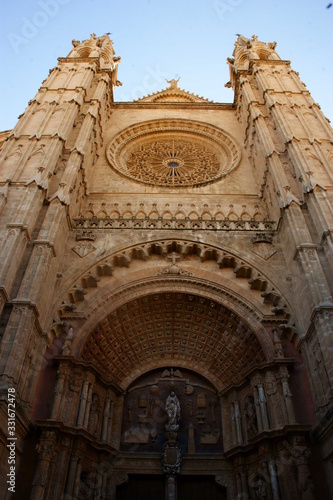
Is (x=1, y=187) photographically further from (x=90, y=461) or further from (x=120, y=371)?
(x=90, y=461)

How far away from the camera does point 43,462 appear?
803cm

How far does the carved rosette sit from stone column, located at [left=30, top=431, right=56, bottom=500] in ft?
32.2

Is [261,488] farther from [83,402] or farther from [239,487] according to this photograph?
[83,402]

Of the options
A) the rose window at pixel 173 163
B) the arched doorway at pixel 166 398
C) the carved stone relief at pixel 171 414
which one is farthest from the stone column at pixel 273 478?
the rose window at pixel 173 163

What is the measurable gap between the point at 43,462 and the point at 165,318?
191 inches

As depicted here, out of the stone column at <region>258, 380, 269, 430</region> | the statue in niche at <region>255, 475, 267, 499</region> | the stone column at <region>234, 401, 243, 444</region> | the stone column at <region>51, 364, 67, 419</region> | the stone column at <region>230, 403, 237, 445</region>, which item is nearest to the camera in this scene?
the statue in niche at <region>255, 475, 267, 499</region>

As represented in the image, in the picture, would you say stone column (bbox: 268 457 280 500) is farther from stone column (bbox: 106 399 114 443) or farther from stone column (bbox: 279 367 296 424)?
stone column (bbox: 106 399 114 443)

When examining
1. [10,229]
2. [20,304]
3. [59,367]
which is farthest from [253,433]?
[10,229]

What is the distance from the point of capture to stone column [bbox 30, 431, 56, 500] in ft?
25.5

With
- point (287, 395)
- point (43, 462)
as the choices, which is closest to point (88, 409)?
point (43, 462)

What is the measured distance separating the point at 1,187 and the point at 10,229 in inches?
77.4

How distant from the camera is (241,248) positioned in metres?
12.1

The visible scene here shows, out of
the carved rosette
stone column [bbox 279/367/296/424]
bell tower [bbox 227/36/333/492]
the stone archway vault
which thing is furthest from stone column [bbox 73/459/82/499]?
the carved rosette

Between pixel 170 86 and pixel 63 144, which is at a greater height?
pixel 170 86
